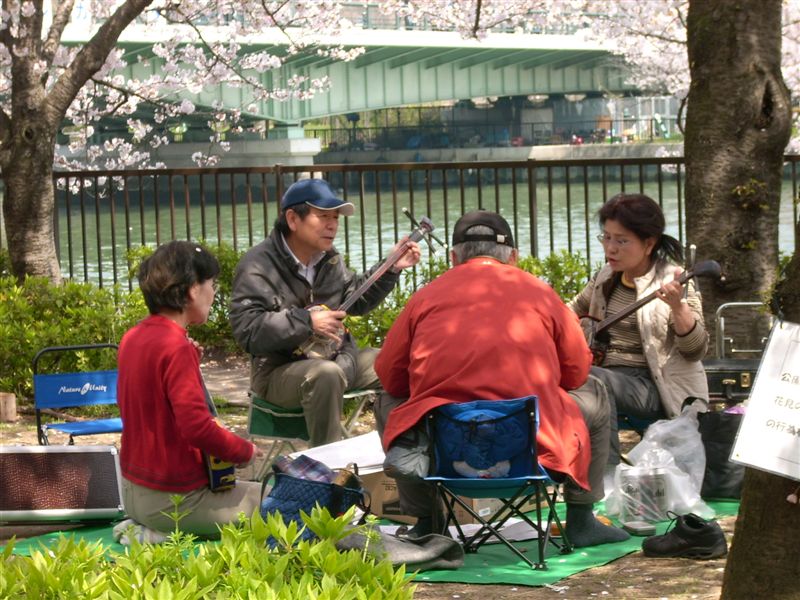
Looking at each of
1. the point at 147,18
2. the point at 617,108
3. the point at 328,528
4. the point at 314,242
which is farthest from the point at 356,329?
the point at 617,108

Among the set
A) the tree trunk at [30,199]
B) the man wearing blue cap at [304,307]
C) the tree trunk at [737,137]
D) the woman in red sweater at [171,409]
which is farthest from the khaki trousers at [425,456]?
the tree trunk at [30,199]

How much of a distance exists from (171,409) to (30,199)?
5.42 metres

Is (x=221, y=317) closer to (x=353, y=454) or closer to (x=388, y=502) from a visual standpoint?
(x=353, y=454)

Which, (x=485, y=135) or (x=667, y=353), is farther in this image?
(x=485, y=135)

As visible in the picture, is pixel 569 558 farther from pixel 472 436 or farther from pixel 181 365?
pixel 181 365

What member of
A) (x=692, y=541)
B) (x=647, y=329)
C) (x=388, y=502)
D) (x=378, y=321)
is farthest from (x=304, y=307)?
(x=378, y=321)

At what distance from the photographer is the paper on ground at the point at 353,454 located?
536 cm

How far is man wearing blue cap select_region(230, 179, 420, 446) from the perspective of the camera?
5.89 meters

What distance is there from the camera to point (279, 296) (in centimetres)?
612

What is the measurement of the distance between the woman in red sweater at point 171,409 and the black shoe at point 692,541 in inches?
60.6

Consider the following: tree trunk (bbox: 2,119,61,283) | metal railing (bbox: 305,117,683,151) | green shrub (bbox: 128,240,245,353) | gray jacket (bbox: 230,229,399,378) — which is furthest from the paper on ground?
metal railing (bbox: 305,117,683,151)

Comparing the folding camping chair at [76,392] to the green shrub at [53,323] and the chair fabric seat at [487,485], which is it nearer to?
the green shrub at [53,323]

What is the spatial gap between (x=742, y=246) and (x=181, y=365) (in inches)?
144

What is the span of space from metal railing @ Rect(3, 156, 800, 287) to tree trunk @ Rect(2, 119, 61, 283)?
0.63 m
